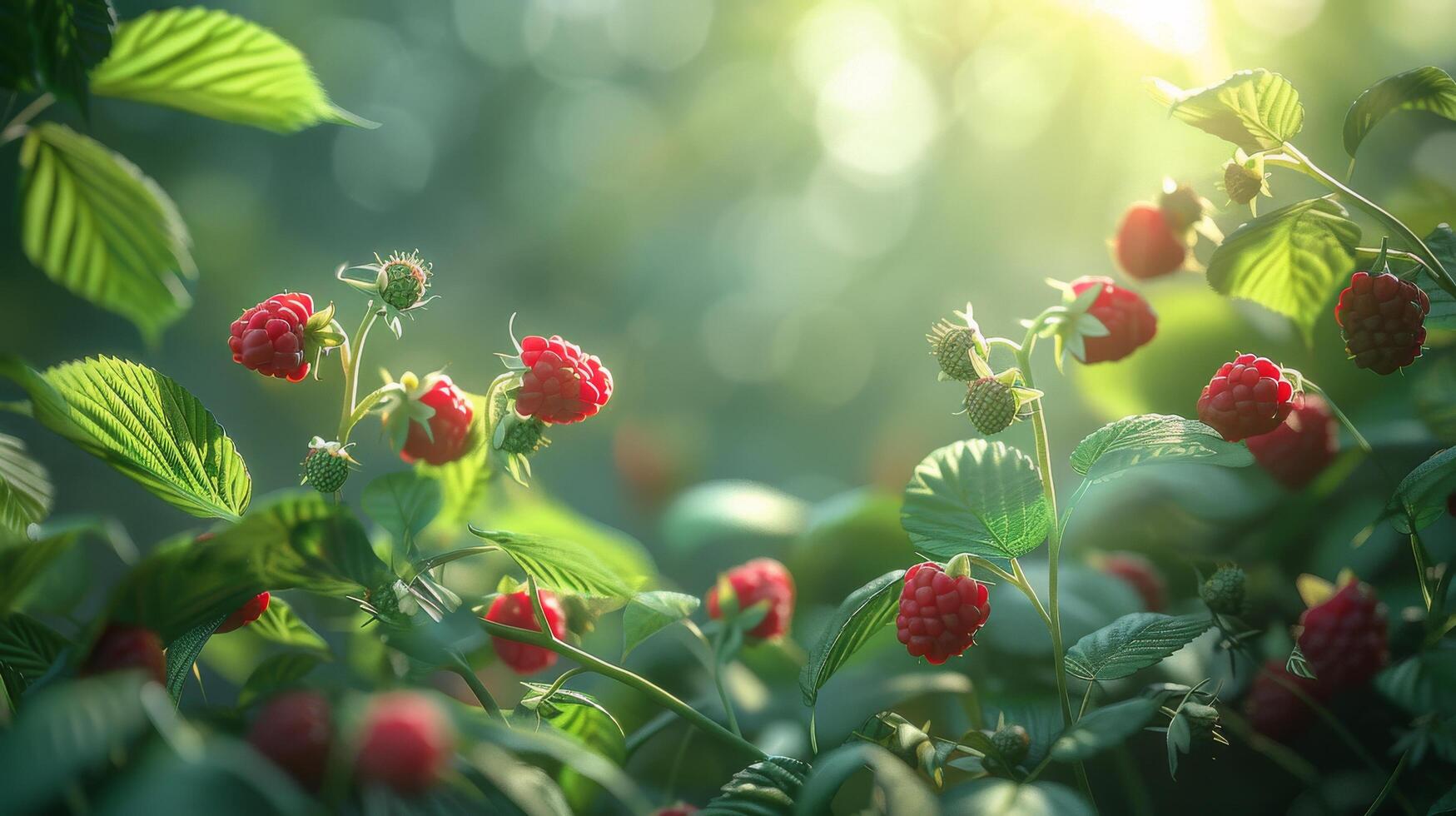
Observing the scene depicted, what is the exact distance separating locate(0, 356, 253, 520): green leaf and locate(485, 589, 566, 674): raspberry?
0.40 feet

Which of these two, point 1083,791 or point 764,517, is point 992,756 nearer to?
point 1083,791

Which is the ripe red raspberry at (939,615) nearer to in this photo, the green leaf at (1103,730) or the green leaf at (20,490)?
the green leaf at (1103,730)

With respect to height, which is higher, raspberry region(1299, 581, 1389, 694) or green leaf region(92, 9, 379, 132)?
green leaf region(92, 9, 379, 132)

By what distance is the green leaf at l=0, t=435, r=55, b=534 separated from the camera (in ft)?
1.07

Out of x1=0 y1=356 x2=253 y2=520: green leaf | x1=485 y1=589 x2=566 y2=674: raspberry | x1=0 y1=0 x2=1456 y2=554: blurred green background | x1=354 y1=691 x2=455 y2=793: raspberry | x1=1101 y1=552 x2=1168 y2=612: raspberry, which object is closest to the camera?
x1=354 y1=691 x2=455 y2=793: raspberry

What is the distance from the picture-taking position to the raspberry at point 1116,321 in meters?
0.40

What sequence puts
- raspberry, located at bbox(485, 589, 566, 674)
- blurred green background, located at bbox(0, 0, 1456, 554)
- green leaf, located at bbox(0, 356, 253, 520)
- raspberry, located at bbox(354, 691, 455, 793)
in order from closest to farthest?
raspberry, located at bbox(354, 691, 455, 793) < green leaf, located at bbox(0, 356, 253, 520) < raspberry, located at bbox(485, 589, 566, 674) < blurred green background, located at bbox(0, 0, 1456, 554)

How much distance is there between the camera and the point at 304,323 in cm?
38

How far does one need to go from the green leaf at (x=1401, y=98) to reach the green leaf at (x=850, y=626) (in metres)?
0.25

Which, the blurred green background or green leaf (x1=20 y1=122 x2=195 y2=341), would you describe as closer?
green leaf (x1=20 y1=122 x2=195 y2=341)

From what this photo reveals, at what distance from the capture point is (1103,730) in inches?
11.3

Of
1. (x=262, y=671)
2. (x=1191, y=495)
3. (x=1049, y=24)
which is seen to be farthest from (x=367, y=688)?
(x=1049, y=24)

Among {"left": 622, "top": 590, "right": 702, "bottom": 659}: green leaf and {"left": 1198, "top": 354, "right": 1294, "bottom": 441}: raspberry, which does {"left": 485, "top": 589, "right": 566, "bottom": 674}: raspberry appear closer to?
{"left": 622, "top": 590, "right": 702, "bottom": 659}: green leaf

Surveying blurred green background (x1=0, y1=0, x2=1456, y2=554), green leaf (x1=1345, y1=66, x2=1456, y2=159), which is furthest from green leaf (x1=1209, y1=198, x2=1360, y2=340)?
blurred green background (x1=0, y1=0, x2=1456, y2=554)
